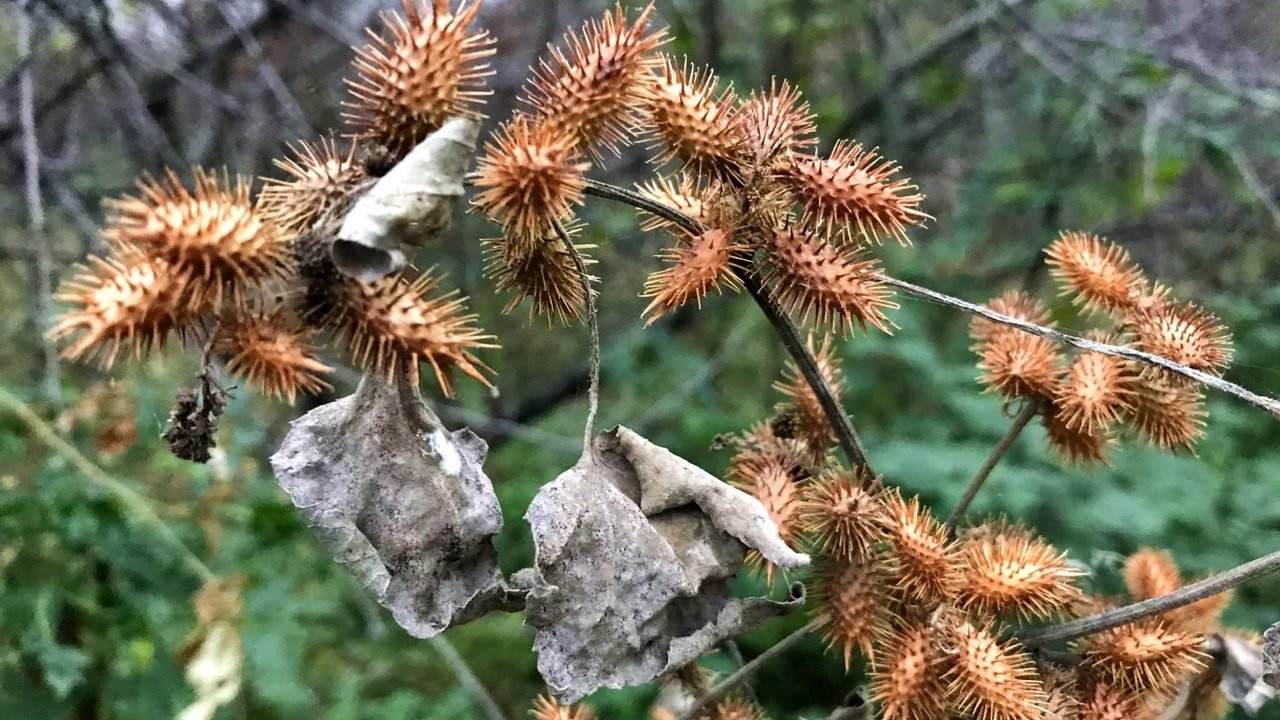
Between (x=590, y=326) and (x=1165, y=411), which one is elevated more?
(x=1165, y=411)

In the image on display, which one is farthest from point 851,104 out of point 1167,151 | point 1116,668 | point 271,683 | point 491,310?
point 1116,668

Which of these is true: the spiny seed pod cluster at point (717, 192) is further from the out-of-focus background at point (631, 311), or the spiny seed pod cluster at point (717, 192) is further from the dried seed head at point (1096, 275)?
the out-of-focus background at point (631, 311)

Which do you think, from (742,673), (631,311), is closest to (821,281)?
(742,673)

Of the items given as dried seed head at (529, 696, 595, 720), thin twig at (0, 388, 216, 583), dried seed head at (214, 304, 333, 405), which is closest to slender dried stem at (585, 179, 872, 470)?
dried seed head at (214, 304, 333, 405)

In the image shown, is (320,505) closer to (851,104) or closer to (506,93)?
(506,93)

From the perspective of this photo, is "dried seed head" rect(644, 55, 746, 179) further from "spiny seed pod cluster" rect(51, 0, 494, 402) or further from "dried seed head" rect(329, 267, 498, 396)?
"dried seed head" rect(329, 267, 498, 396)

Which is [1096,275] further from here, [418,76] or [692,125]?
[418,76]
